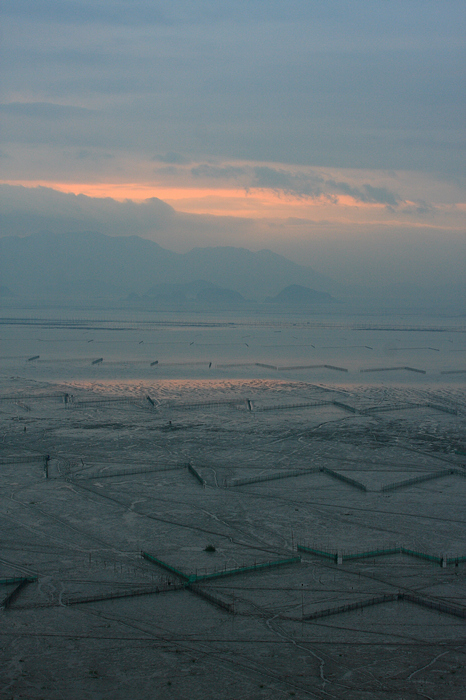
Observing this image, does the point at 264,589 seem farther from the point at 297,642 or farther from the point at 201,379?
the point at 201,379

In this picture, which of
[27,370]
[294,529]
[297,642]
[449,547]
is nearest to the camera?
[297,642]

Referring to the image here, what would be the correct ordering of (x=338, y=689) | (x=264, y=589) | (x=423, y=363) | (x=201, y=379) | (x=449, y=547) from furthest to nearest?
(x=423, y=363), (x=201, y=379), (x=449, y=547), (x=264, y=589), (x=338, y=689)

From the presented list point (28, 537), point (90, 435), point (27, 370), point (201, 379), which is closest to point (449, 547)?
point (28, 537)

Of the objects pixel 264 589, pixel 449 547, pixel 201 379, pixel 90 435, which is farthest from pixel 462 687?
pixel 201 379

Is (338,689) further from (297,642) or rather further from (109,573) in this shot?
(109,573)

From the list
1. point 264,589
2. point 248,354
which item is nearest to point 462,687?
point 264,589

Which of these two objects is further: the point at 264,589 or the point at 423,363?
the point at 423,363

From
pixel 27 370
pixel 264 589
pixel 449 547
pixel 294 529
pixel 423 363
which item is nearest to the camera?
pixel 264 589

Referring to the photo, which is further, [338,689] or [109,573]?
[109,573]

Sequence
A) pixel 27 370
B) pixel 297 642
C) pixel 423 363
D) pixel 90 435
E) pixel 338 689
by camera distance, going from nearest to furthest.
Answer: pixel 338 689
pixel 297 642
pixel 90 435
pixel 27 370
pixel 423 363
